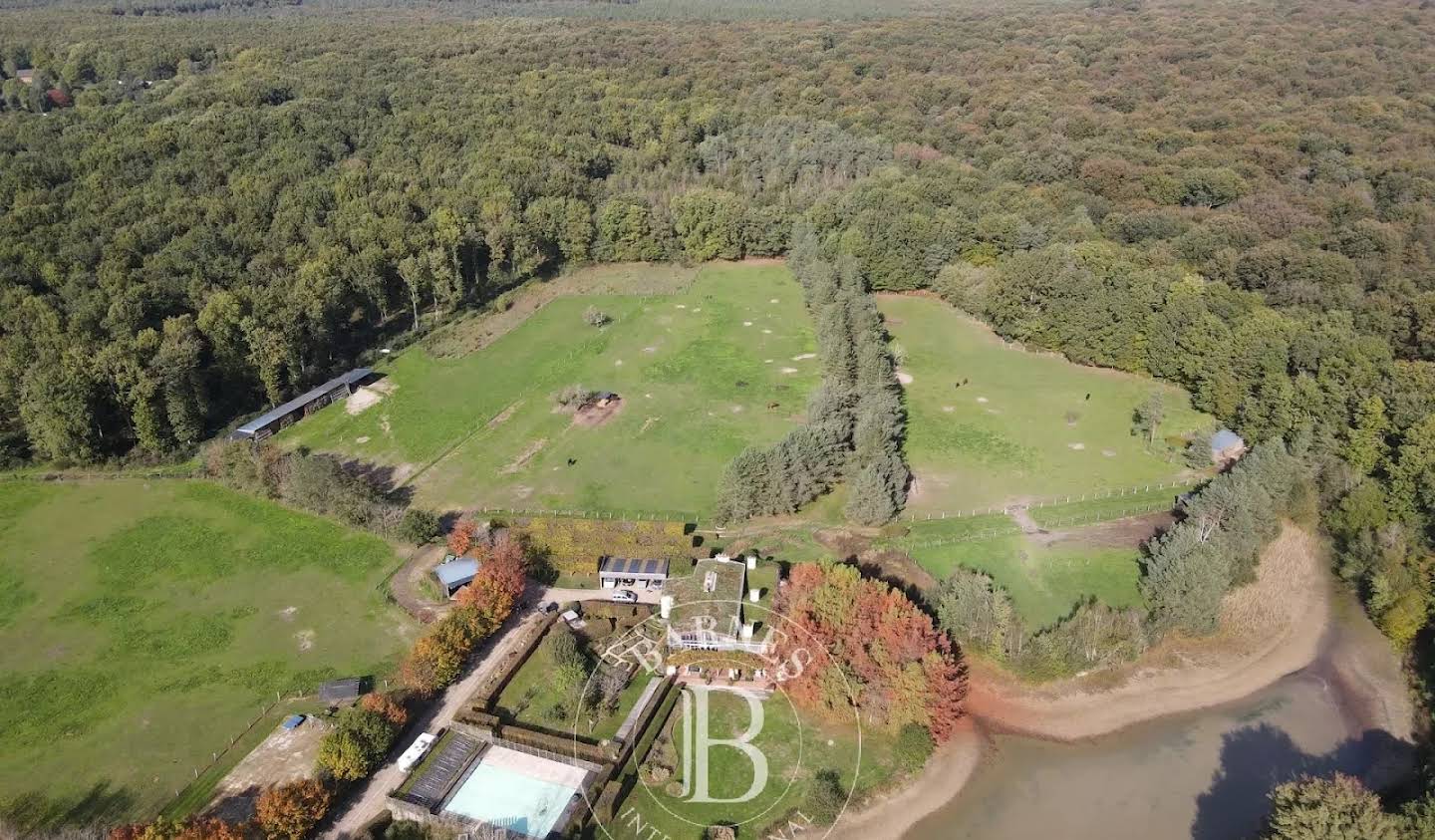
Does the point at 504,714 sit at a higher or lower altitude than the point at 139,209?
lower

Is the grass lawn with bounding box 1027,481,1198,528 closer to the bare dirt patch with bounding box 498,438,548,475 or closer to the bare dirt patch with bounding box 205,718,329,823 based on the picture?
the bare dirt patch with bounding box 498,438,548,475

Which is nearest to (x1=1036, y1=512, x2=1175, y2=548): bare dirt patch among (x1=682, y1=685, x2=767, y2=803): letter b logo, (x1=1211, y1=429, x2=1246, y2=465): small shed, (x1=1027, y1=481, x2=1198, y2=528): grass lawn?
(x1=1027, y1=481, x2=1198, y2=528): grass lawn

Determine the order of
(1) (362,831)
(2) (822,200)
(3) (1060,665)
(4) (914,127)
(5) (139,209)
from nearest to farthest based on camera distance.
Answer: (1) (362,831) < (3) (1060,665) < (5) (139,209) < (2) (822,200) < (4) (914,127)

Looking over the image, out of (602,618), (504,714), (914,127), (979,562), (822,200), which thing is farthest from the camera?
(914,127)

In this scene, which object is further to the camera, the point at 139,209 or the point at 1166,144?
the point at 1166,144

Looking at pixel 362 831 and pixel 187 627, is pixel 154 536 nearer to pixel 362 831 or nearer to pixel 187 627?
pixel 187 627

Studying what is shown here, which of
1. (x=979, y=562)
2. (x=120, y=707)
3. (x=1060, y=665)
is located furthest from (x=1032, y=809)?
(x=120, y=707)
